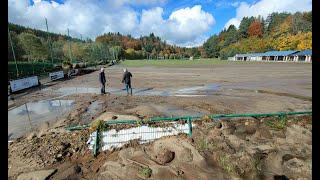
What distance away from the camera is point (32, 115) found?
1123cm

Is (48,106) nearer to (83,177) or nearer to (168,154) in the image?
(83,177)

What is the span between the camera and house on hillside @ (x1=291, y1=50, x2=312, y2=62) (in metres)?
66.2

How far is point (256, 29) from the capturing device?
13800cm

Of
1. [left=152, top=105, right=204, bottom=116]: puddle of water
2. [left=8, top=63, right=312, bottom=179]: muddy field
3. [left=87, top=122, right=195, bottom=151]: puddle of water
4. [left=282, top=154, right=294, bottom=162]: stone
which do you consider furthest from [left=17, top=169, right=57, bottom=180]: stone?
[left=282, top=154, right=294, bottom=162]: stone

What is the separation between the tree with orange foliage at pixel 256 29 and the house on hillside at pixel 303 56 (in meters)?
67.9

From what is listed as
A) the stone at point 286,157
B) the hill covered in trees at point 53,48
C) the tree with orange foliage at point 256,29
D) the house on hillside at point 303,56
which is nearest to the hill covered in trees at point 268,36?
the tree with orange foliage at point 256,29

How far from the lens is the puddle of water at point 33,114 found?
9.22 metres

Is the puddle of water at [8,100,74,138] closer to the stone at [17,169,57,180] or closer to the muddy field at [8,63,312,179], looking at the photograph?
the muddy field at [8,63,312,179]

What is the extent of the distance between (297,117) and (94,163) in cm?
853

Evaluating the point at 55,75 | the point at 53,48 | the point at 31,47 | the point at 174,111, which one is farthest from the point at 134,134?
the point at 53,48

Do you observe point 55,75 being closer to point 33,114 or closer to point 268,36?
point 33,114

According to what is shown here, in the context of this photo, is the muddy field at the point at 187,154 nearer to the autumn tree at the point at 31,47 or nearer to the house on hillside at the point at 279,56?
the autumn tree at the point at 31,47

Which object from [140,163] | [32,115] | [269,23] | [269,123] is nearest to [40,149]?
[140,163]

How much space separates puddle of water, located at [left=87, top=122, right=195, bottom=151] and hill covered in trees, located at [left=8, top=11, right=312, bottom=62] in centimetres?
2799
